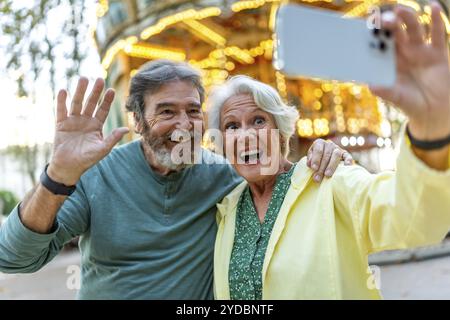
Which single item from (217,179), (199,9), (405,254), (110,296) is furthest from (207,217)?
(199,9)

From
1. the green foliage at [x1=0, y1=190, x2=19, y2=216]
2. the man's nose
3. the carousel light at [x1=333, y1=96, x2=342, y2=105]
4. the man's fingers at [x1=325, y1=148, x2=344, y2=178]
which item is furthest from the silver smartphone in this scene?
the green foliage at [x1=0, y1=190, x2=19, y2=216]

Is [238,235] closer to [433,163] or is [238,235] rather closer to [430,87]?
[433,163]

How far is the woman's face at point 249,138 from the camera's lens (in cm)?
200

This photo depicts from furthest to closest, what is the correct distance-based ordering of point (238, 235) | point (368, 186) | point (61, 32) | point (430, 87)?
point (61, 32), point (238, 235), point (368, 186), point (430, 87)

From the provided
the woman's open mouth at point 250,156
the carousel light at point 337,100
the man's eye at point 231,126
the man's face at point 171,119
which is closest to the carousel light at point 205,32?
the carousel light at point 337,100

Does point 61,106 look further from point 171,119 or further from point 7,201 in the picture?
point 7,201

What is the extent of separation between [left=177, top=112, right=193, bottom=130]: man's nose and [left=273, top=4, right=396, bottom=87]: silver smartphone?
1.30 metres

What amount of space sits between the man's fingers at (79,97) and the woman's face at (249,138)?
25.2 inches

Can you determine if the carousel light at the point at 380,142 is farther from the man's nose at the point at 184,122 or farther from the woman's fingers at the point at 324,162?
the woman's fingers at the point at 324,162

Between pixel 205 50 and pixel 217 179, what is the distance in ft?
31.5

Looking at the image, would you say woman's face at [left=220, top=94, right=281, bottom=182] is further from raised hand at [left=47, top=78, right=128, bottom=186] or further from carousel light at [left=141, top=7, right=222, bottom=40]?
carousel light at [left=141, top=7, right=222, bottom=40]

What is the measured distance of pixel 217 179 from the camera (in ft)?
7.91

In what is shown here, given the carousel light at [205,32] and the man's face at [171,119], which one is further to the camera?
the carousel light at [205,32]
